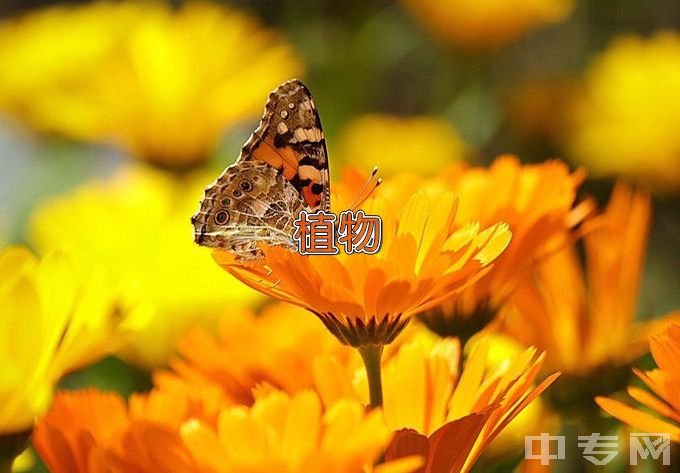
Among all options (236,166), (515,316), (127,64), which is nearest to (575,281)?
(515,316)

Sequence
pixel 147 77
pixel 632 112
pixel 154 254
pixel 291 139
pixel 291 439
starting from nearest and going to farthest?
pixel 291 439, pixel 291 139, pixel 154 254, pixel 147 77, pixel 632 112

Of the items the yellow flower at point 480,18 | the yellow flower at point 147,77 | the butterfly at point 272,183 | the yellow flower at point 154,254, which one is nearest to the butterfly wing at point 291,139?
the butterfly at point 272,183

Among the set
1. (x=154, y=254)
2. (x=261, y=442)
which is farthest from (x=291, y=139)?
(x=154, y=254)

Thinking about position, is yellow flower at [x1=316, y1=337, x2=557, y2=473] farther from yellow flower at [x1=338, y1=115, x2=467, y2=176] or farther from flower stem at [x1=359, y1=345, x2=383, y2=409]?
yellow flower at [x1=338, y1=115, x2=467, y2=176]

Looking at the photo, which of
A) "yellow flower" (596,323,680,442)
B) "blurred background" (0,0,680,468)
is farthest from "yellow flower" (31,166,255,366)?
"yellow flower" (596,323,680,442)

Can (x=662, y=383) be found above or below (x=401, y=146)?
below

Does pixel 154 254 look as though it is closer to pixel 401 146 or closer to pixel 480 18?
pixel 401 146

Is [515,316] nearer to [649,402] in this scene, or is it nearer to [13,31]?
[649,402]
